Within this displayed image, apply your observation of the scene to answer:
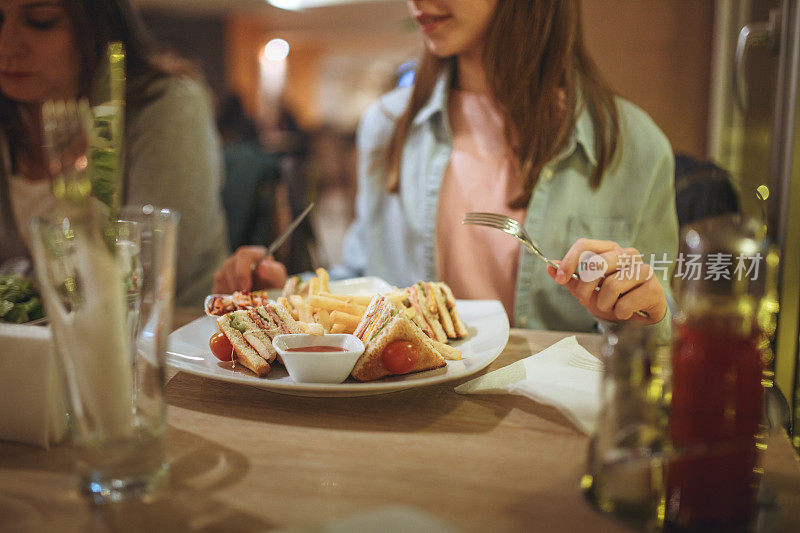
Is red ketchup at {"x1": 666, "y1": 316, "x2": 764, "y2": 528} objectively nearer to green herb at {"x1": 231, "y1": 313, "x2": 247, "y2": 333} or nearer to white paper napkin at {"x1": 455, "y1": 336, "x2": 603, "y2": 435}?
white paper napkin at {"x1": 455, "y1": 336, "x2": 603, "y2": 435}

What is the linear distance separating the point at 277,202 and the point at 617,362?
2.27m

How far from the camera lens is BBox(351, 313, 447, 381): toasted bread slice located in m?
0.96

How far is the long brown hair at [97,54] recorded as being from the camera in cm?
175

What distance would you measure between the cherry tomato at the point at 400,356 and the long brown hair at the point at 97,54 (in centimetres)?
139

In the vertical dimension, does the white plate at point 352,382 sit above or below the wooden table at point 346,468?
above

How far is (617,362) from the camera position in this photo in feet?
2.01

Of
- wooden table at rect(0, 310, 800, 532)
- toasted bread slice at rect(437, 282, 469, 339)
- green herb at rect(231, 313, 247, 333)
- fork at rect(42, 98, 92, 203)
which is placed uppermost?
fork at rect(42, 98, 92, 203)

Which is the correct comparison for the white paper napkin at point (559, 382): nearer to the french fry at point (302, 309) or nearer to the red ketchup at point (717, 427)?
the red ketchup at point (717, 427)

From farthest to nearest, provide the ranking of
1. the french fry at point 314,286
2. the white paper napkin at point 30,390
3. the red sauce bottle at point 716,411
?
the french fry at point 314,286
the white paper napkin at point 30,390
the red sauce bottle at point 716,411

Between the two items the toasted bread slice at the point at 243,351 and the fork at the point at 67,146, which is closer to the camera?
the fork at the point at 67,146

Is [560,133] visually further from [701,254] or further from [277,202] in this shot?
[277,202]

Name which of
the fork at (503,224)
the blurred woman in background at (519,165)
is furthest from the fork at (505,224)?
the blurred woman in background at (519,165)

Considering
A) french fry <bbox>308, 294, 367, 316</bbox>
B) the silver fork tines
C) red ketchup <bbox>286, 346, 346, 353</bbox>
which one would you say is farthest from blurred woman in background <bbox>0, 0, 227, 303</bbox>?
the silver fork tines

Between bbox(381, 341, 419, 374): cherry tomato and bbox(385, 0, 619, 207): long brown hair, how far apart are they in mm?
779
